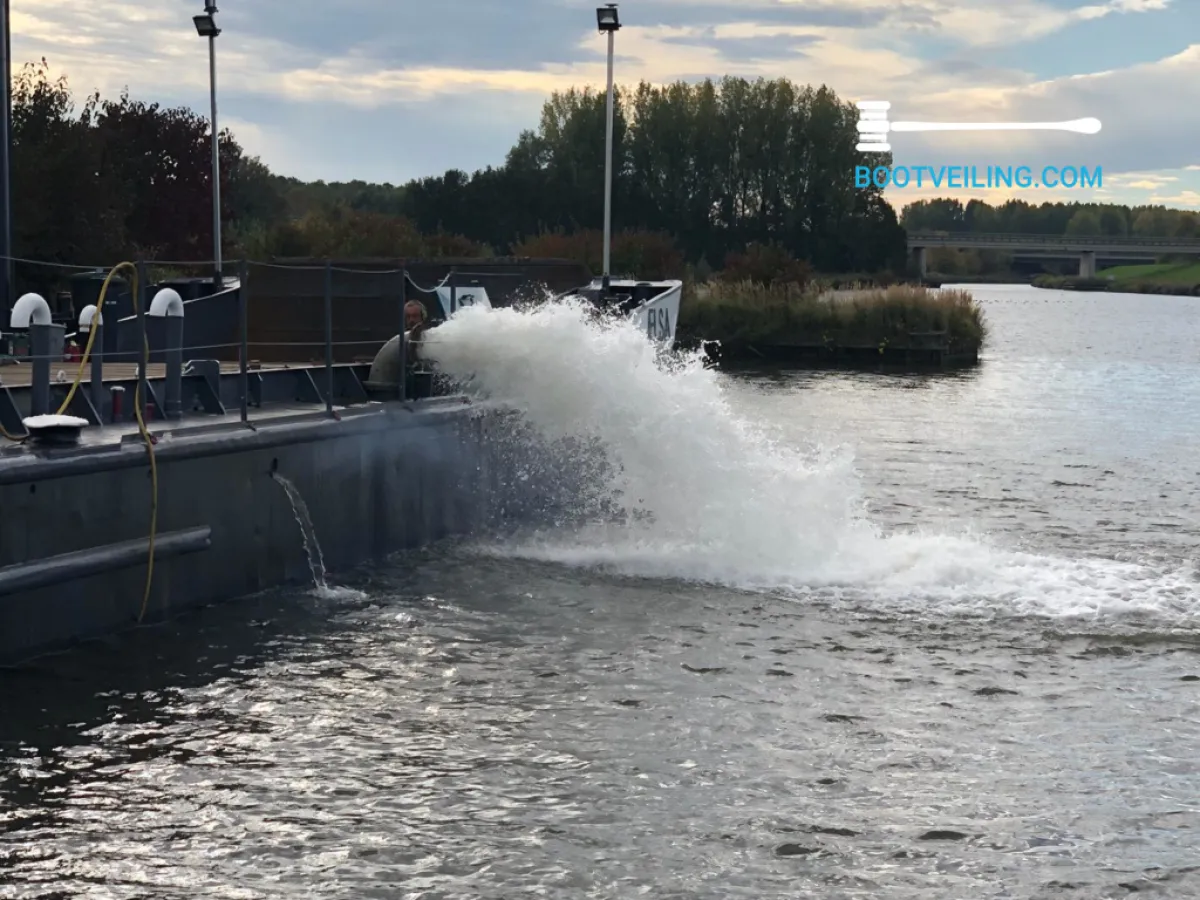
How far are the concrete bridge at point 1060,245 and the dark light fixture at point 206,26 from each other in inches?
3253

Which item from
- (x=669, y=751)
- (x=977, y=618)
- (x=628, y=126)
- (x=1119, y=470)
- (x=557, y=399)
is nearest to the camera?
(x=669, y=751)

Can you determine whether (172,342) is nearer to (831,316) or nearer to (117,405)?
(117,405)

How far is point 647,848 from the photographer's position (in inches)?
265

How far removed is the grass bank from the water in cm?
14380

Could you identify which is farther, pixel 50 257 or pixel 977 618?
pixel 50 257

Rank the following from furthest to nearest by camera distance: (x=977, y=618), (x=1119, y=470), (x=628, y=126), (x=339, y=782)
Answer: (x=628, y=126) < (x=1119, y=470) < (x=977, y=618) < (x=339, y=782)

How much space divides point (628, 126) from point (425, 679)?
273ft

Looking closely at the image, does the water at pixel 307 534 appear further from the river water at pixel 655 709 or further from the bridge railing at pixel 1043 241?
the bridge railing at pixel 1043 241

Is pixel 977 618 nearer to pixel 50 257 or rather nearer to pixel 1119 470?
pixel 1119 470

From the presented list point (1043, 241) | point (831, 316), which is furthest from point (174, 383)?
point (1043, 241)

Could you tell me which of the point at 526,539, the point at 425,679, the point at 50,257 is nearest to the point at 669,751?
the point at 425,679

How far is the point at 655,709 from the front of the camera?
877cm

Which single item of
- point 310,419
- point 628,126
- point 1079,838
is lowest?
point 1079,838

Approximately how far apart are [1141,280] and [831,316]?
12210 cm
